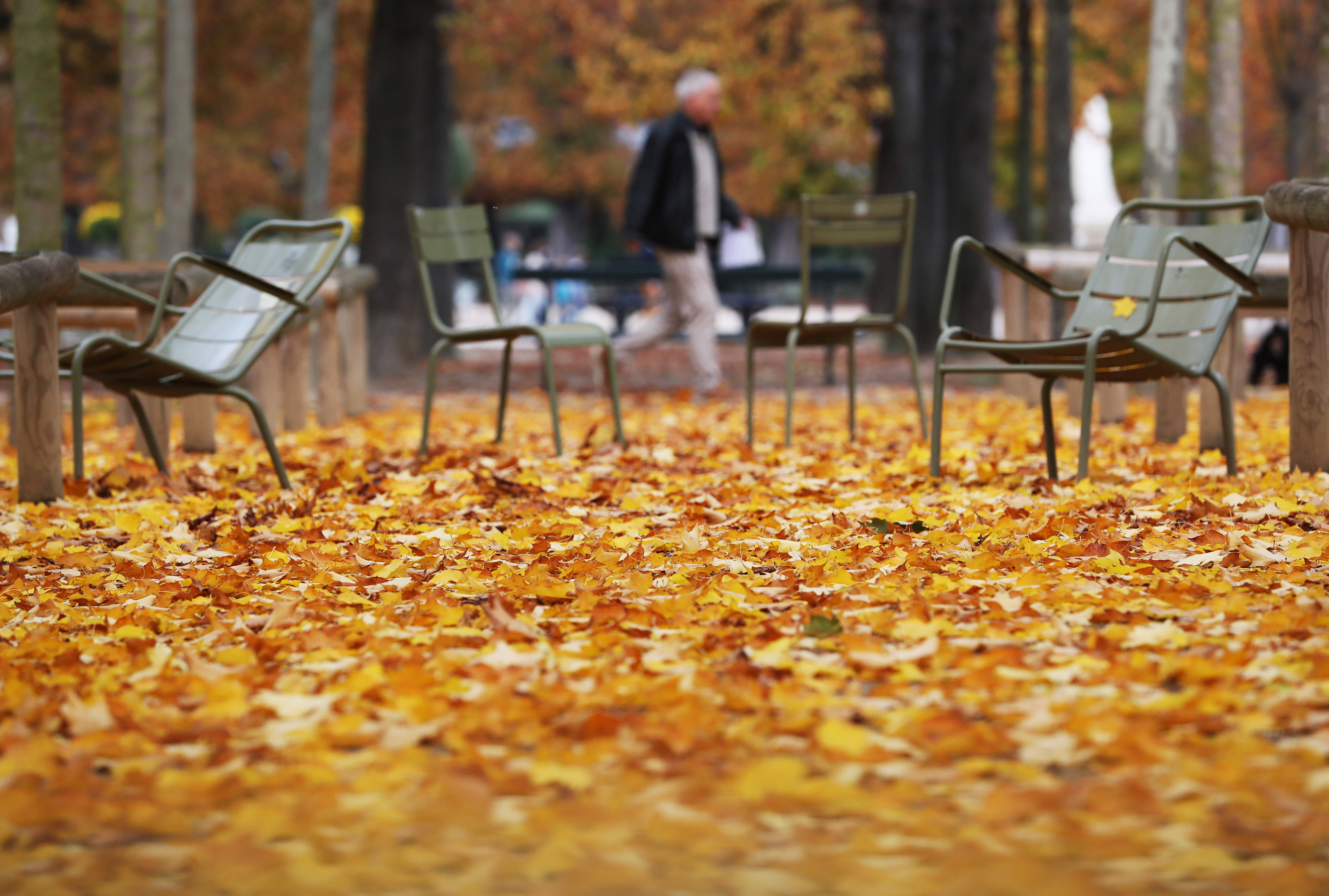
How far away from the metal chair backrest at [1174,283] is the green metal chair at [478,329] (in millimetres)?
2070

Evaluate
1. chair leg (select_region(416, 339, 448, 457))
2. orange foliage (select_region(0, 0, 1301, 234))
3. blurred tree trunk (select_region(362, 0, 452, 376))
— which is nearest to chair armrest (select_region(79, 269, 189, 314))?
chair leg (select_region(416, 339, 448, 457))

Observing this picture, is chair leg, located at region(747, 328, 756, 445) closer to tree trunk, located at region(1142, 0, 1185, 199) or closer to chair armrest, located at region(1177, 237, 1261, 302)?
chair armrest, located at region(1177, 237, 1261, 302)

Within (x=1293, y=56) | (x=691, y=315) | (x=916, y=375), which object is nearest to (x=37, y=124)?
(x=691, y=315)

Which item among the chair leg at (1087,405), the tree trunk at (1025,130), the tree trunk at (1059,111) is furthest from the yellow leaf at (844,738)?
the tree trunk at (1025,130)

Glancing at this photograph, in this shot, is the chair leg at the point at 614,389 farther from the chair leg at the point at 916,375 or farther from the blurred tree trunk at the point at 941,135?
the blurred tree trunk at the point at 941,135

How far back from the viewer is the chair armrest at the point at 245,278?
598 centimetres

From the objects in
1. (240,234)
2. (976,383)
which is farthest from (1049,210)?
(240,234)

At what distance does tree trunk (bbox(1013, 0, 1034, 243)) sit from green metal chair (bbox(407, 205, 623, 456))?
450 inches

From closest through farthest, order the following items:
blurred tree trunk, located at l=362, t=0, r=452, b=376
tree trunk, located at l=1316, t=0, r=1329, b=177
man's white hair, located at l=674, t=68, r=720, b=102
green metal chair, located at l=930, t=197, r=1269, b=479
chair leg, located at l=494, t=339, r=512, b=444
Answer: green metal chair, located at l=930, t=197, r=1269, b=479 → chair leg, located at l=494, t=339, r=512, b=444 → tree trunk, located at l=1316, t=0, r=1329, b=177 → man's white hair, located at l=674, t=68, r=720, b=102 → blurred tree trunk, located at l=362, t=0, r=452, b=376

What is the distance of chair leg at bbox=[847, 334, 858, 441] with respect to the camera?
313 inches

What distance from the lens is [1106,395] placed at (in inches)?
334

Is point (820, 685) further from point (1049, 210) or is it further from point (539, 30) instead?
point (539, 30)

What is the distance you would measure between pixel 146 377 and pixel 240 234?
4656 centimetres

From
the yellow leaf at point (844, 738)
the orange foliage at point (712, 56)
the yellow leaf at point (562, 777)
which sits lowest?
the yellow leaf at point (562, 777)
